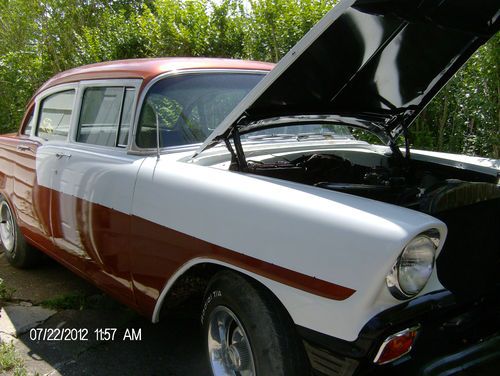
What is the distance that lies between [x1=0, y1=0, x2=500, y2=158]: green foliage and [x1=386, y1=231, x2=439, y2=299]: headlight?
3.42 meters

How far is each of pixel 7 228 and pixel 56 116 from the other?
1.46 m

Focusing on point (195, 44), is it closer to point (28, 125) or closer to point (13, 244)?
point (28, 125)

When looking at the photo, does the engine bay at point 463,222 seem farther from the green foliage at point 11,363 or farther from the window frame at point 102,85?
the green foliage at point 11,363

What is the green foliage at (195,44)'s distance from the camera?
4906 millimetres

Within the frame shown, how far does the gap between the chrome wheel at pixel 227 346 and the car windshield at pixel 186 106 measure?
3.55 feet

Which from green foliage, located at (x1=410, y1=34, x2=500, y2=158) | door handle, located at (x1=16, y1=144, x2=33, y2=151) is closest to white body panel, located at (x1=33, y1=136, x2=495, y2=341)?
door handle, located at (x1=16, y1=144, x2=33, y2=151)

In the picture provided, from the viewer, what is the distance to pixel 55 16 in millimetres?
10484

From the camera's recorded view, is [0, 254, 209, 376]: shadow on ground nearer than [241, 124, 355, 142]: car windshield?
Yes

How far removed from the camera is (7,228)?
460 centimetres

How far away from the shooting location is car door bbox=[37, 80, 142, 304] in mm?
2701

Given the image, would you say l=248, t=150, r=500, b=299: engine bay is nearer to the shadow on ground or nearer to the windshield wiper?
the windshield wiper

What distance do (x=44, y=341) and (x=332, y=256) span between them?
2.29 m

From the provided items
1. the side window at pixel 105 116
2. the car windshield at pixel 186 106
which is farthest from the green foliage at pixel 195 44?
the side window at pixel 105 116

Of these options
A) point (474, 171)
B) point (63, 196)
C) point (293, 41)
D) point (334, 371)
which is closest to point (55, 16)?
point (293, 41)
